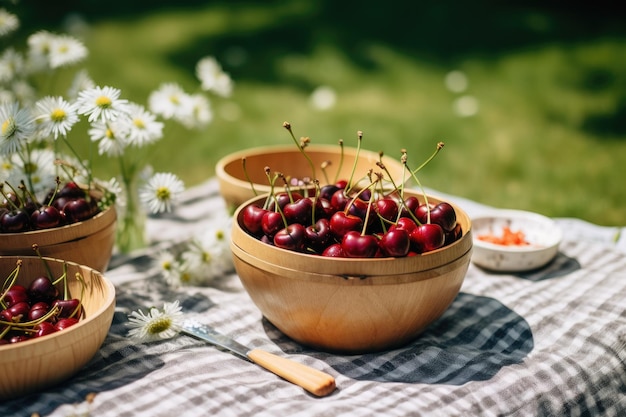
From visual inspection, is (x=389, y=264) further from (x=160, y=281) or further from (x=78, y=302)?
(x=160, y=281)

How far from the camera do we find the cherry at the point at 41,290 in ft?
4.68

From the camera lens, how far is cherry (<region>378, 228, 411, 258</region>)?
128cm

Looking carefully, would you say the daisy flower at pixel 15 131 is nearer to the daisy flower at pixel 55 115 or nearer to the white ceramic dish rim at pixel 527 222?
the daisy flower at pixel 55 115

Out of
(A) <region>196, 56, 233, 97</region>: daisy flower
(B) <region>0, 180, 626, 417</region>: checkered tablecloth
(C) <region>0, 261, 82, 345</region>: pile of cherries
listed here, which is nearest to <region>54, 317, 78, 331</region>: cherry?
(C) <region>0, 261, 82, 345</region>: pile of cherries

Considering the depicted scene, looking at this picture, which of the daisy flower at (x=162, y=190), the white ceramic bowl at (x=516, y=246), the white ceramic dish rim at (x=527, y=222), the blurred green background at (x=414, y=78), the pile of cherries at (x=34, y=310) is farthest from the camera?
the blurred green background at (x=414, y=78)

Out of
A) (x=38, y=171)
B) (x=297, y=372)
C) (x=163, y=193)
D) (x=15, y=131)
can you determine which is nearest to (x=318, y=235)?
(x=297, y=372)

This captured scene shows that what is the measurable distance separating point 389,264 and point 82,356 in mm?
606

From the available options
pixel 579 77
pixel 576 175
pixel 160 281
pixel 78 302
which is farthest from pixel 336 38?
pixel 78 302

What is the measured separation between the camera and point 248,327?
159 cm

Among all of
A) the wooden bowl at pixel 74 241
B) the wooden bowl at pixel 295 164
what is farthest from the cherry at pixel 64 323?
the wooden bowl at pixel 295 164

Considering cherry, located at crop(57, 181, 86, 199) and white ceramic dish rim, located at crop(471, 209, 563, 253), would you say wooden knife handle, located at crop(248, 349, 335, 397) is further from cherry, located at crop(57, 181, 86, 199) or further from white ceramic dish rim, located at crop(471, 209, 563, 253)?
white ceramic dish rim, located at crop(471, 209, 563, 253)

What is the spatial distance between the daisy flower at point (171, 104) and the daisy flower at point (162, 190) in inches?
11.2

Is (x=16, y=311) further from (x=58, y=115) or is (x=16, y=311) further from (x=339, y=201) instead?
(x=339, y=201)

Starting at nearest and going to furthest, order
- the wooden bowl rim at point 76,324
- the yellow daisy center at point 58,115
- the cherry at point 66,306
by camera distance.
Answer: the wooden bowl rim at point 76,324
the cherry at point 66,306
the yellow daisy center at point 58,115
